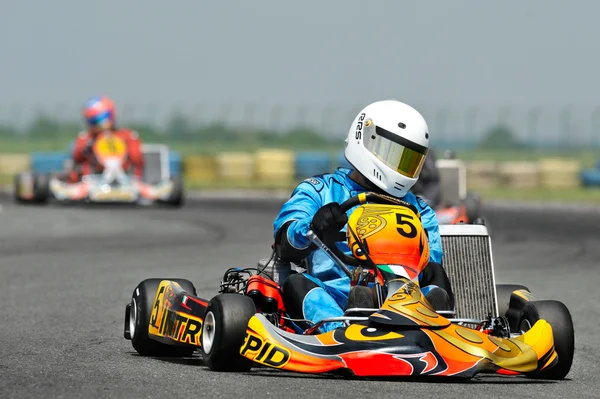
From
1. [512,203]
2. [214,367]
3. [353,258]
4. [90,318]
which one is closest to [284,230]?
[353,258]

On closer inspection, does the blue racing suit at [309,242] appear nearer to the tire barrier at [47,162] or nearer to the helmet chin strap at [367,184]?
the helmet chin strap at [367,184]

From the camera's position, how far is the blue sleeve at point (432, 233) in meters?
6.17

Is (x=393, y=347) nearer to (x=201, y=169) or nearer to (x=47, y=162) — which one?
(x=47, y=162)

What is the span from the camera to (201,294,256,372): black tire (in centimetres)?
543

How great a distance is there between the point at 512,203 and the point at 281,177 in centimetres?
669

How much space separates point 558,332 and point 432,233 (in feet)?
2.56

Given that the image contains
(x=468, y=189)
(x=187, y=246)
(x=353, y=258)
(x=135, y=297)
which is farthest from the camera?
(x=468, y=189)

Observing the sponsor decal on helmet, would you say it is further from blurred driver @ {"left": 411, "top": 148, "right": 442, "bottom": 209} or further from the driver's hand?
blurred driver @ {"left": 411, "top": 148, "right": 442, "bottom": 209}

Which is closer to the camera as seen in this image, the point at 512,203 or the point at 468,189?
the point at 512,203

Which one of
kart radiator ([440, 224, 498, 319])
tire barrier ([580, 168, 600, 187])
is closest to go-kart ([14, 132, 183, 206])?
tire barrier ([580, 168, 600, 187])

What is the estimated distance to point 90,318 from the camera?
25.4 feet

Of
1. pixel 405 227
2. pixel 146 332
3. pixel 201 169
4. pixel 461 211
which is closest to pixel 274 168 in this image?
pixel 201 169

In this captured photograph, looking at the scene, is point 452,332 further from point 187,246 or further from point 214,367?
point 187,246

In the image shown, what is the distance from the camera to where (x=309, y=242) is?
19.3 feet
